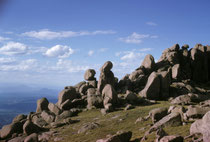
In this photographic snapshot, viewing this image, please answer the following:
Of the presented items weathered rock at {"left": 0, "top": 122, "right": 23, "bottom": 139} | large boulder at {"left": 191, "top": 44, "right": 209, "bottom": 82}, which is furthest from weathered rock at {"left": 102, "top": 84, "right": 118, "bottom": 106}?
large boulder at {"left": 191, "top": 44, "right": 209, "bottom": 82}

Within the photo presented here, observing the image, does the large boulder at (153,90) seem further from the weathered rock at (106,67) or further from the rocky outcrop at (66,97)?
the rocky outcrop at (66,97)

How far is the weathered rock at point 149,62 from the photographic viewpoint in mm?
94375

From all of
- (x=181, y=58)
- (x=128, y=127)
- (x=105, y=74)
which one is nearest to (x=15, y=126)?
(x=128, y=127)

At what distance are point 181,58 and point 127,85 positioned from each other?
40.5 meters

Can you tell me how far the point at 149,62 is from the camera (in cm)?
9519

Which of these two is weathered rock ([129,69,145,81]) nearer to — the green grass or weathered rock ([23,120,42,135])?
the green grass

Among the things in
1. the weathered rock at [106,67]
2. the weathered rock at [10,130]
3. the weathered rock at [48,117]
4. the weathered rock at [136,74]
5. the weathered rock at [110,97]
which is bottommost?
the weathered rock at [10,130]

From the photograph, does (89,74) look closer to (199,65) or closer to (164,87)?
(164,87)

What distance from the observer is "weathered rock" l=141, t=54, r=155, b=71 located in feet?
310

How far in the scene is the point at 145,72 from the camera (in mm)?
93562

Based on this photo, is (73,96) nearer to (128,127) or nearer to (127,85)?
(127,85)

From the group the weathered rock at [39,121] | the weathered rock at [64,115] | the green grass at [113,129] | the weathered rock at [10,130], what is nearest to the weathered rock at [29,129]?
the weathered rock at [10,130]

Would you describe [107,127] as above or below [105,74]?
below

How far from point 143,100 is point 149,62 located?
112 feet
